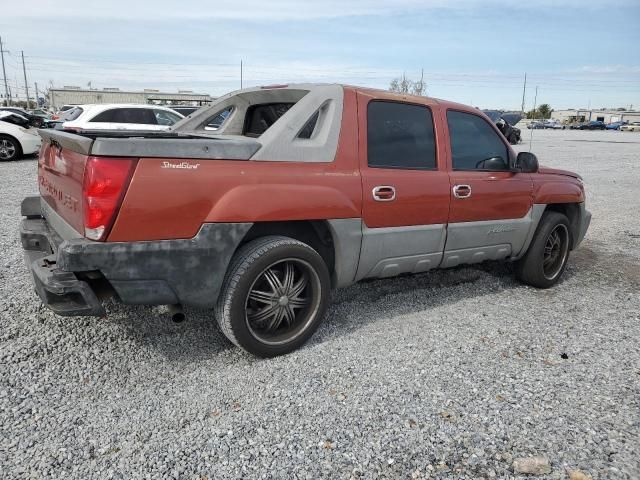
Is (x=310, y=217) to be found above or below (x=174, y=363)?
above

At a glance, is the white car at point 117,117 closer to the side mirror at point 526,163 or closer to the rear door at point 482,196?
the rear door at point 482,196

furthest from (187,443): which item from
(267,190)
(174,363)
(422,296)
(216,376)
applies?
(422,296)

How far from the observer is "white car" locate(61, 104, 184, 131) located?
12203 millimetres

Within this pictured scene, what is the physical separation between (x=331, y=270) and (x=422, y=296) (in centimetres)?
132

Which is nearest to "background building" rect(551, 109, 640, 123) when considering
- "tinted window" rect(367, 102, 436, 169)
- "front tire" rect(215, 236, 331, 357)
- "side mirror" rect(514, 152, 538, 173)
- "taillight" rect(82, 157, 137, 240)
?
"side mirror" rect(514, 152, 538, 173)

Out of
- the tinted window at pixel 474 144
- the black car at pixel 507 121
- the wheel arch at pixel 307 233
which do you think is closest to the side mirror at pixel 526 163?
the tinted window at pixel 474 144

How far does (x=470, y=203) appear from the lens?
4.18 meters

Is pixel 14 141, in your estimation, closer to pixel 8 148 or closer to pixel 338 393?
pixel 8 148

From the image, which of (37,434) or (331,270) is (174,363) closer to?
(37,434)

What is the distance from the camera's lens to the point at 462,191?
161 inches

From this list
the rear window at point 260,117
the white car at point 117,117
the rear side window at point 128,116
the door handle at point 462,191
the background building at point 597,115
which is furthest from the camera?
the background building at point 597,115

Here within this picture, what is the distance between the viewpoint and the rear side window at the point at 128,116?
488 inches

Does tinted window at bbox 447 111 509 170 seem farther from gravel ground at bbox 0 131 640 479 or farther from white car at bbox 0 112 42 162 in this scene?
Answer: white car at bbox 0 112 42 162

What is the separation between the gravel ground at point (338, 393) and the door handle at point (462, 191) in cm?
99
